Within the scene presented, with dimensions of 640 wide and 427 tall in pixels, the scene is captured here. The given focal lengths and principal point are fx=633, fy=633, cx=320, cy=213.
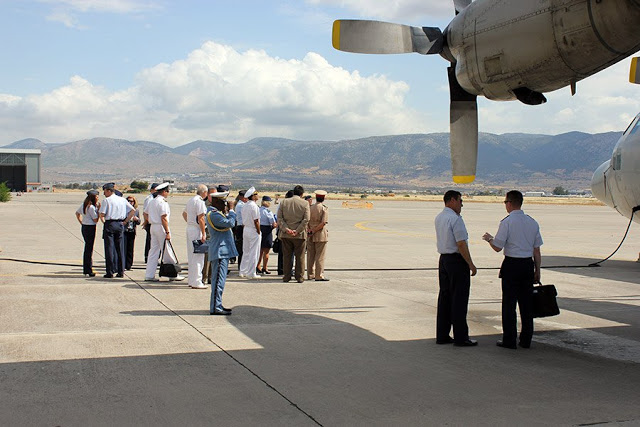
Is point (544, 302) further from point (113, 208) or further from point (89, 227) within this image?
point (89, 227)

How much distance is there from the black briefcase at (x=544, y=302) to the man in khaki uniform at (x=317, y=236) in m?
5.89

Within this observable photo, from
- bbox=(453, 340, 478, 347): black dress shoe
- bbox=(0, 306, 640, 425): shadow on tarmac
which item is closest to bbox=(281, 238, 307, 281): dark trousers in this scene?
bbox=(0, 306, 640, 425): shadow on tarmac

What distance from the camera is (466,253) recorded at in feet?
26.4

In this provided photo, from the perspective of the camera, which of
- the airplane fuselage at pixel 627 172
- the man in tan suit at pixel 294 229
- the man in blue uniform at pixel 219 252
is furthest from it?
the man in tan suit at pixel 294 229

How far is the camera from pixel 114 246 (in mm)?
12969

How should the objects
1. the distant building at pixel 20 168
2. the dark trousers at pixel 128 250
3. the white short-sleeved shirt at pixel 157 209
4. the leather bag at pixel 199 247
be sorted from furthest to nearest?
the distant building at pixel 20 168, the dark trousers at pixel 128 250, the white short-sleeved shirt at pixel 157 209, the leather bag at pixel 199 247

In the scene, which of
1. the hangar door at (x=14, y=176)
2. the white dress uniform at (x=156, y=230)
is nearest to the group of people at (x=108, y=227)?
the white dress uniform at (x=156, y=230)

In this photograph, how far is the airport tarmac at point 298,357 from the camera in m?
5.45

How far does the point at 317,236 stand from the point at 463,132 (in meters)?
5.55

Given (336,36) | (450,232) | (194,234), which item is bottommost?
(194,234)

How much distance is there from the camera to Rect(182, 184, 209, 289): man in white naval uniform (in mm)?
11797

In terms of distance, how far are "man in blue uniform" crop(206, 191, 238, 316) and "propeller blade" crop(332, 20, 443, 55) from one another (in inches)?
144

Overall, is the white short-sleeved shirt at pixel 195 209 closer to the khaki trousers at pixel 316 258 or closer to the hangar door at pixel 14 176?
the khaki trousers at pixel 316 258

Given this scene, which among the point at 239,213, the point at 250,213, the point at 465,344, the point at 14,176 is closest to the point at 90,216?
the point at 239,213
